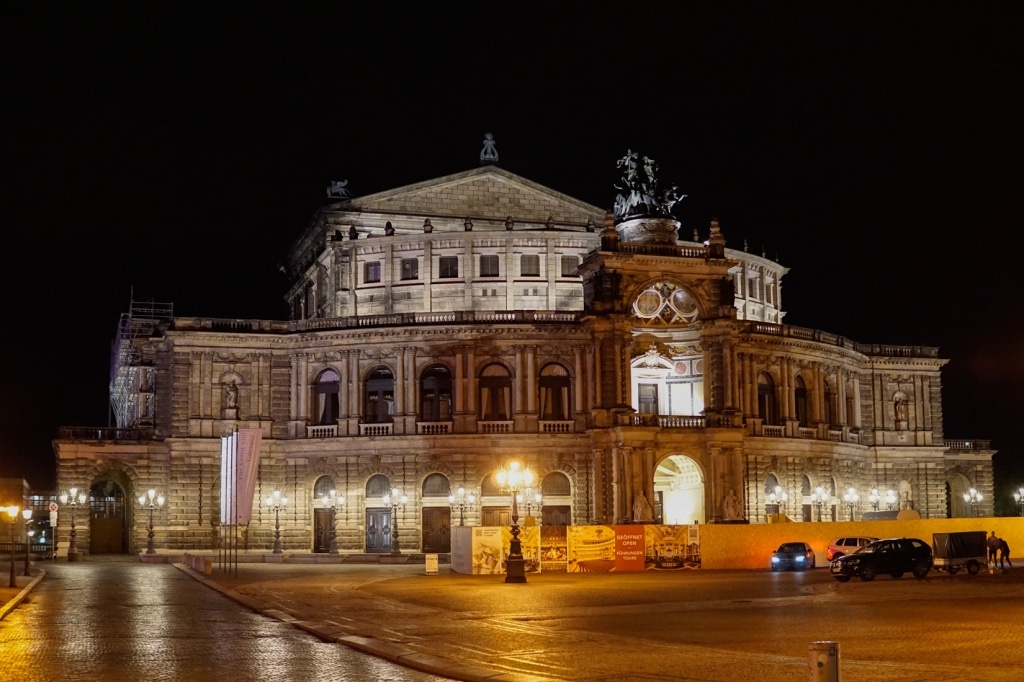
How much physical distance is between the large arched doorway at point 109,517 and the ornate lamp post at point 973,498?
5723cm

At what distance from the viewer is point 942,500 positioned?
279ft

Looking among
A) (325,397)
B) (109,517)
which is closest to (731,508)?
(325,397)

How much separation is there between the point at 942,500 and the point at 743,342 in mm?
22228

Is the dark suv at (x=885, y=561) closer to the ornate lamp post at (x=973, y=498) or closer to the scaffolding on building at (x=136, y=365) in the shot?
the ornate lamp post at (x=973, y=498)

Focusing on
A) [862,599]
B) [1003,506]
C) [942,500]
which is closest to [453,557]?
[862,599]

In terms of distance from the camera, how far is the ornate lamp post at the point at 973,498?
3588 inches

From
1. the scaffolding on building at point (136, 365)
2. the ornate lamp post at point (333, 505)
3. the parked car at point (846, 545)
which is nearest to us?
the parked car at point (846, 545)

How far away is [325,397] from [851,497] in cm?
3283

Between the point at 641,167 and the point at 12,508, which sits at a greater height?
the point at 641,167

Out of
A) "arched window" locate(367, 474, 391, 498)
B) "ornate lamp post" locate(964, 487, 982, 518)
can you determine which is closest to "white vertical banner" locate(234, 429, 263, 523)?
"arched window" locate(367, 474, 391, 498)

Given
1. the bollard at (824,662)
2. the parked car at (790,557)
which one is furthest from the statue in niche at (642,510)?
the bollard at (824,662)

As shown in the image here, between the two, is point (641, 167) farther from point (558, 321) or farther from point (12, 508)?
point (12, 508)

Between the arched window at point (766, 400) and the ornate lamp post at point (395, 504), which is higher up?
the arched window at point (766, 400)

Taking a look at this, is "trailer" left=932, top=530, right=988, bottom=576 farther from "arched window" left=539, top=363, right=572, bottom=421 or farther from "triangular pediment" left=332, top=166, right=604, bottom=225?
"triangular pediment" left=332, top=166, right=604, bottom=225
